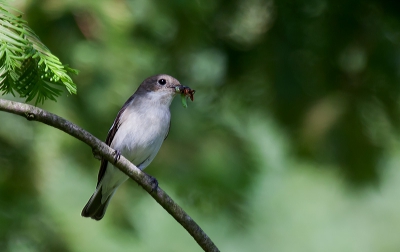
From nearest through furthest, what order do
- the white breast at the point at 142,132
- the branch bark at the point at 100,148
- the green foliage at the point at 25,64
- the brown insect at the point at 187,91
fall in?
the green foliage at the point at 25,64
the branch bark at the point at 100,148
the brown insect at the point at 187,91
the white breast at the point at 142,132

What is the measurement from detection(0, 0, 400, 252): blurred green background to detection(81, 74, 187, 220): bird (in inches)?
4.2

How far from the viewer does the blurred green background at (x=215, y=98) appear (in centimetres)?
403

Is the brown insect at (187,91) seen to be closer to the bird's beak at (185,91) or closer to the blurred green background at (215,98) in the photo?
the bird's beak at (185,91)

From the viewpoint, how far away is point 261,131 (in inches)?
269

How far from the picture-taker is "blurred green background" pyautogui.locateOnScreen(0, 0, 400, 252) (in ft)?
13.2

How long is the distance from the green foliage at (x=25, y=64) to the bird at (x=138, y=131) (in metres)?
2.04

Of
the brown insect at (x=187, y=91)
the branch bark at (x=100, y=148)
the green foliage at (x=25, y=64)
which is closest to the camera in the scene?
the green foliage at (x=25, y=64)

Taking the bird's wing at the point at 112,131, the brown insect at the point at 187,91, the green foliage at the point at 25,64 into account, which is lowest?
the green foliage at the point at 25,64

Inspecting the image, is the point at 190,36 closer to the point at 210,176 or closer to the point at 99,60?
the point at 99,60

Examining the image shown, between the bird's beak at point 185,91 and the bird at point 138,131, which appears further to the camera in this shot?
the bird at point 138,131

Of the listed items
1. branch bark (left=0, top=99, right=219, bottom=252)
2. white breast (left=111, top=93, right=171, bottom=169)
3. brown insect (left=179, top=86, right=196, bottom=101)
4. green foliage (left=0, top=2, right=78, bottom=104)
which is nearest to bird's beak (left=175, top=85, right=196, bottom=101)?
brown insect (left=179, top=86, right=196, bottom=101)

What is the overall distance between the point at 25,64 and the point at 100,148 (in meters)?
0.48

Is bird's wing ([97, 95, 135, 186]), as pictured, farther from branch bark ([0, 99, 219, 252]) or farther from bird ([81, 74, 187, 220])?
branch bark ([0, 99, 219, 252])

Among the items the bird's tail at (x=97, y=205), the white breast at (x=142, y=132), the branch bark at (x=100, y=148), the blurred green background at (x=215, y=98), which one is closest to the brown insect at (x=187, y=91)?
the white breast at (x=142, y=132)
